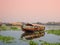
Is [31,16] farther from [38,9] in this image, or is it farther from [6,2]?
[6,2]

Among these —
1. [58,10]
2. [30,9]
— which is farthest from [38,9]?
[58,10]

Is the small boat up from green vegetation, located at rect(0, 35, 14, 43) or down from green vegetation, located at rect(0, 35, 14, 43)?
up

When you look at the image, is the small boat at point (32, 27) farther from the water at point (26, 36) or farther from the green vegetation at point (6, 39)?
the green vegetation at point (6, 39)

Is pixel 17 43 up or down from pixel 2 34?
down

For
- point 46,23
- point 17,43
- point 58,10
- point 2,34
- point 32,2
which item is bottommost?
point 17,43

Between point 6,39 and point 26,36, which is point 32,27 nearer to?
point 26,36

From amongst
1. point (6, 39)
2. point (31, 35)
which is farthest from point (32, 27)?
point (6, 39)

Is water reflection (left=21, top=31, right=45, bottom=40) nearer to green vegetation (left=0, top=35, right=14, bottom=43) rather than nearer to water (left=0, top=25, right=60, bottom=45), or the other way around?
water (left=0, top=25, right=60, bottom=45)

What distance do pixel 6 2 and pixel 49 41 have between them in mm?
724

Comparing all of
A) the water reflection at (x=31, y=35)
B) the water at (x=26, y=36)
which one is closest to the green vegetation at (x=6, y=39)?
the water at (x=26, y=36)

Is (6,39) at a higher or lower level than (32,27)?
lower

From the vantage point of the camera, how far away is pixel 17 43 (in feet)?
5.71

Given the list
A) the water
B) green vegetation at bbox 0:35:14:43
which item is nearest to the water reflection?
the water

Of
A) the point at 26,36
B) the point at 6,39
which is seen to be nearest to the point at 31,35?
the point at 26,36
